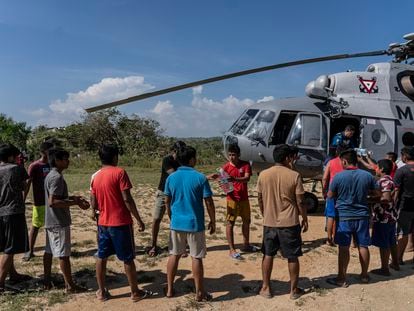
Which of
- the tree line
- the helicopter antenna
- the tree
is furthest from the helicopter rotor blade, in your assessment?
the tree

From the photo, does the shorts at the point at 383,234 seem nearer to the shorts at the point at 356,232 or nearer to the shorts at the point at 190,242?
the shorts at the point at 356,232

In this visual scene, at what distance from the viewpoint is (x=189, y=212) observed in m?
4.40

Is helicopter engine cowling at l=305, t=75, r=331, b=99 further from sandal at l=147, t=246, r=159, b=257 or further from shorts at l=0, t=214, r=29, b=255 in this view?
shorts at l=0, t=214, r=29, b=255

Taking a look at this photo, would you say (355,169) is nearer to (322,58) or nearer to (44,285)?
(322,58)

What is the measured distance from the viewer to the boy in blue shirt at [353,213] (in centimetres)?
496

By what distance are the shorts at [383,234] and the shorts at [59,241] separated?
4042 mm

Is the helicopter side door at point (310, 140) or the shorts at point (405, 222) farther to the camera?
the helicopter side door at point (310, 140)

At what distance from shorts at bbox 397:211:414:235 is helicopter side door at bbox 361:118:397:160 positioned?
320 cm

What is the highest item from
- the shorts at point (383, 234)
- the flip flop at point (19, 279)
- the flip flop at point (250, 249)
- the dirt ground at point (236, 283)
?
the shorts at point (383, 234)

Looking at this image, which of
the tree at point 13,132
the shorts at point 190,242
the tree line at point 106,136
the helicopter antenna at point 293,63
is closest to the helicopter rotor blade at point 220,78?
the helicopter antenna at point 293,63

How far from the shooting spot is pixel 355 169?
5.04m

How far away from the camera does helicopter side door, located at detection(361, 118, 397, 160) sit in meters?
8.73

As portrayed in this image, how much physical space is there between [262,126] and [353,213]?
163 inches

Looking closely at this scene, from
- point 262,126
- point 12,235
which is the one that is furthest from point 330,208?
point 12,235
